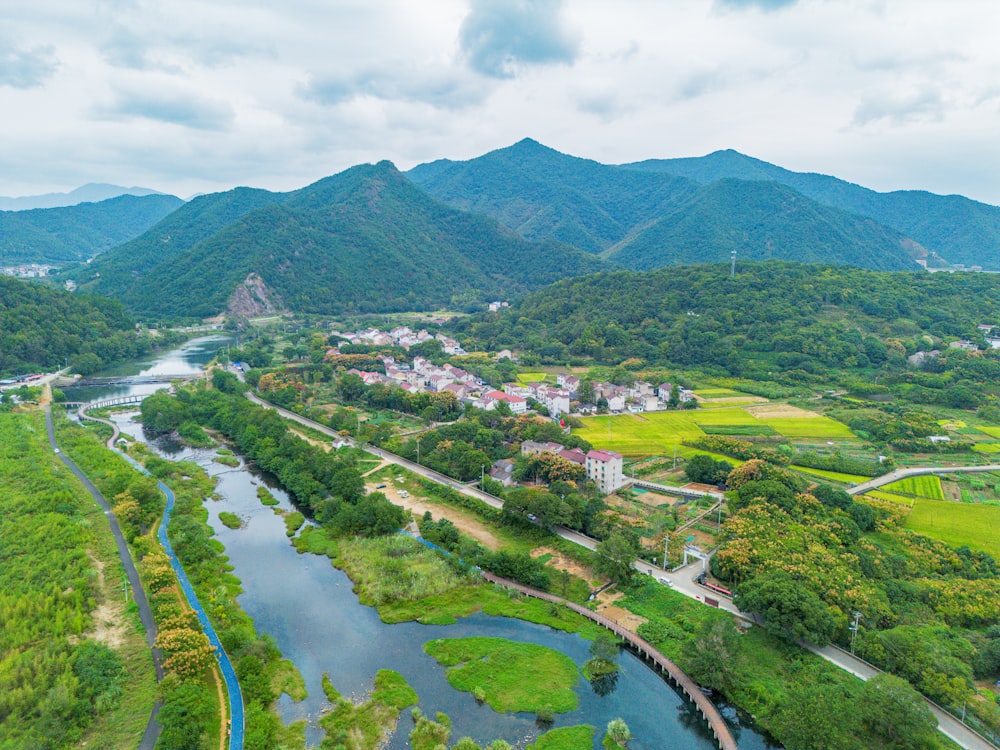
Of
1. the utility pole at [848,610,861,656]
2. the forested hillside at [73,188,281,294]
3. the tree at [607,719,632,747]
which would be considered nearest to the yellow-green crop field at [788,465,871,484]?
the utility pole at [848,610,861,656]

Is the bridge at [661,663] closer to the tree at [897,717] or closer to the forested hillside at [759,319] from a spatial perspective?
the tree at [897,717]

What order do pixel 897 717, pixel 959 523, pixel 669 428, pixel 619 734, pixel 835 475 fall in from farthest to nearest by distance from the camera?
pixel 669 428 < pixel 835 475 < pixel 959 523 < pixel 619 734 < pixel 897 717

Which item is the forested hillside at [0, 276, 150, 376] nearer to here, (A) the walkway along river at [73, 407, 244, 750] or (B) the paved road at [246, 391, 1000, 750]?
(A) the walkway along river at [73, 407, 244, 750]

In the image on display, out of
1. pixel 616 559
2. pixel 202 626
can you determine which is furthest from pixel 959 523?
pixel 202 626

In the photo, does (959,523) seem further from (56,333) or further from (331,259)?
(331,259)

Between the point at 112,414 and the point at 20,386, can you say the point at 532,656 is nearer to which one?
the point at 112,414

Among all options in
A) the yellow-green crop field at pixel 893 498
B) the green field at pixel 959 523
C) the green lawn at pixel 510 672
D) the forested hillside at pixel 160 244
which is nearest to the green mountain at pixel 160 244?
the forested hillside at pixel 160 244
